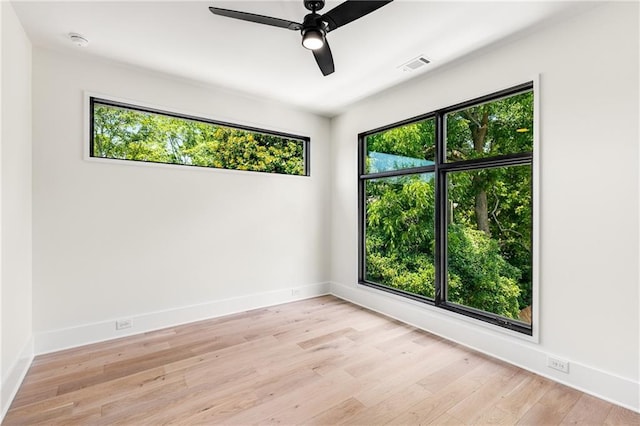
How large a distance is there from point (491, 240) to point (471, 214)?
31cm

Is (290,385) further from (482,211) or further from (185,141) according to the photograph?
(185,141)

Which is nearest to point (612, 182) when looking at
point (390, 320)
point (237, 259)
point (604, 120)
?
point (604, 120)

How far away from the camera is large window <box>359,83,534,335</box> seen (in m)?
2.70

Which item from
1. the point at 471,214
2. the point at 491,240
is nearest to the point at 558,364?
the point at 491,240

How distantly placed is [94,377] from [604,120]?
4.23 meters

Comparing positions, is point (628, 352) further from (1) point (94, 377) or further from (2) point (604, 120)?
(1) point (94, 377)

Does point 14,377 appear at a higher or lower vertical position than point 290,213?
lower

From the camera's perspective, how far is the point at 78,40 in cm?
263

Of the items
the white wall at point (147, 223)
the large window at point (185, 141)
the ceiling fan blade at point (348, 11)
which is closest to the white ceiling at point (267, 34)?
the ceiling fan blade at point (348, 11)

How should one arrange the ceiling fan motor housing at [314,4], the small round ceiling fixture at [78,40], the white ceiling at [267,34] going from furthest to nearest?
1. the small round ceiling fixture at [78,40]
2. the white ceiling at [267,34]
3. the ceiling fan motor housing at [314,4]

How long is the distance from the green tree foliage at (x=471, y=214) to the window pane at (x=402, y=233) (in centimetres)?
1

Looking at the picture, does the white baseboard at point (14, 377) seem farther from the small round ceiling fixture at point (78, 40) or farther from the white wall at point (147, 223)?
the small round ceiling fixture at point (78, 40)

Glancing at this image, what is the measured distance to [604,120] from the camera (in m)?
2.17

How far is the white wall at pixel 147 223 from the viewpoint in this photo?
9.36 feet
